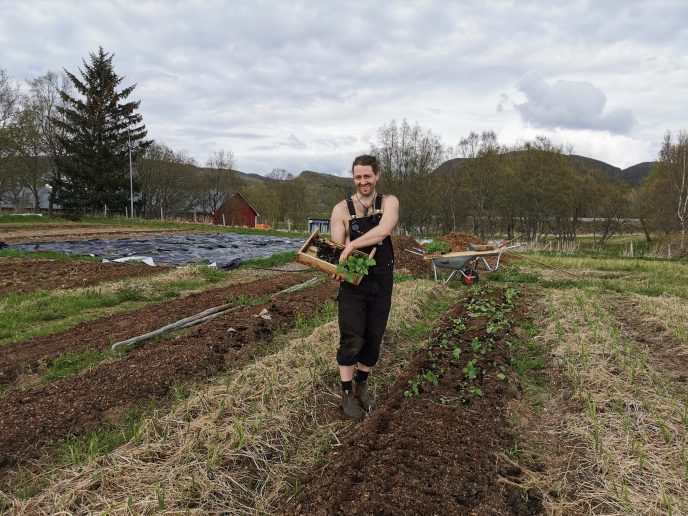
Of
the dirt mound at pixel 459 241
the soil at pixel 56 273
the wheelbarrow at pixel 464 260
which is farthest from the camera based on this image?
the dirt mound at pixel 459 241

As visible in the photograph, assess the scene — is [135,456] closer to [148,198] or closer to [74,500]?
[74,500]

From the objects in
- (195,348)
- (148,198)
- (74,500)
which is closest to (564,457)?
(74,500)

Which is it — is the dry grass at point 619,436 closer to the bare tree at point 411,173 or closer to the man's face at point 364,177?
the man's face at point 364,177

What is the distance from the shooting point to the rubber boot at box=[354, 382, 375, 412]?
3818mm

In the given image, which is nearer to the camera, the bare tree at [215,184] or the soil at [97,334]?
the soil at [97,334]

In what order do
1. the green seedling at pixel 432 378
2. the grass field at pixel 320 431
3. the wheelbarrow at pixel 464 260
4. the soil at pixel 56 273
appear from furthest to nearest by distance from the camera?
the wheelbarrow at pixel 464 260, the soil at pixel 56 273, the green seedling at pixel 432 378, the grass field at pixel 320 431

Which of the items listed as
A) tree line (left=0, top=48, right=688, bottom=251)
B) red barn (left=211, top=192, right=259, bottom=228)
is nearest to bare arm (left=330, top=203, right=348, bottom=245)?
tree line (left=0, top=48, right=688, bottom=251)

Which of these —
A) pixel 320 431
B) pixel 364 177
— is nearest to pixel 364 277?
pixel 364 177

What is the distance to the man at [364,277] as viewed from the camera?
11.5ft

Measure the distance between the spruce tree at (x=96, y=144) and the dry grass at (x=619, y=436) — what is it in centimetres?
3841

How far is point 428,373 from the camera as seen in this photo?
4301 mm

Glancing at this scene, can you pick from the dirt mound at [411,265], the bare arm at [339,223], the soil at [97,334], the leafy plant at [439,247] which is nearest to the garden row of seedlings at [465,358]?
the bare arm at [339,223]

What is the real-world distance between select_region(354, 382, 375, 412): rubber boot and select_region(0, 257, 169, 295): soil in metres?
8.40

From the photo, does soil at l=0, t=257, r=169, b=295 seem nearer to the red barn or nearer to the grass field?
the grass field
